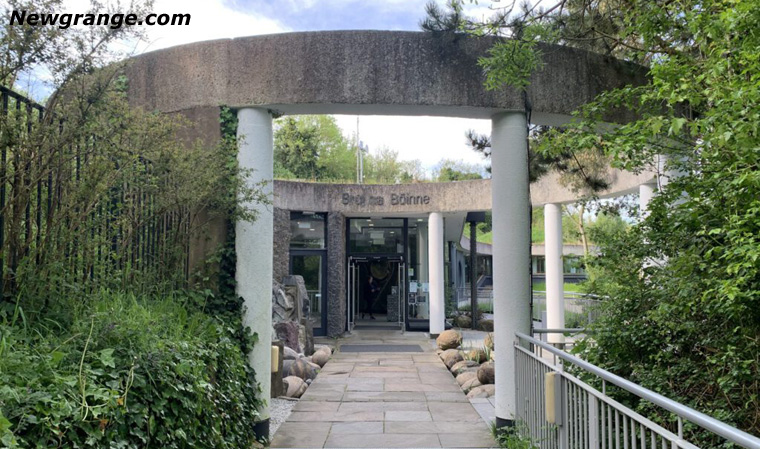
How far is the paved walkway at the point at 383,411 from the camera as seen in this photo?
5570 mm

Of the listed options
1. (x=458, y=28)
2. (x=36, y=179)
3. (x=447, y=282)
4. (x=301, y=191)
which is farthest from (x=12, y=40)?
(x=447, y=282)

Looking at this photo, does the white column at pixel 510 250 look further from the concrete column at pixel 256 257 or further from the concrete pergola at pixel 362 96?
the concrete column at pixel 256 257

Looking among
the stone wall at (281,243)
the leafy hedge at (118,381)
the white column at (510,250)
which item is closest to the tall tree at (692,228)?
the white column at (510,250)

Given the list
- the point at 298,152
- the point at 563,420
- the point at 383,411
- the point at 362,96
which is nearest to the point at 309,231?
the point at 383,411

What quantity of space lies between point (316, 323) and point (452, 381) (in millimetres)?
6557

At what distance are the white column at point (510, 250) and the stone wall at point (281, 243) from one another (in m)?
8.12

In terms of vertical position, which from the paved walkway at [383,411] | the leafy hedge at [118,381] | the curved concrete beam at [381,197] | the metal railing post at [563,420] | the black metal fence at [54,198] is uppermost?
the curved concrete beam at [381,197]

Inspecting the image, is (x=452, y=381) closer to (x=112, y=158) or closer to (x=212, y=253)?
(x=212, y=253)

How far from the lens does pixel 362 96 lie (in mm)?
5422

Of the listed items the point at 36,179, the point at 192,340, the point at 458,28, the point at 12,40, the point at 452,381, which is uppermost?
the point at 458,28

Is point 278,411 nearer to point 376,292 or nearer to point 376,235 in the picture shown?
point 376,235

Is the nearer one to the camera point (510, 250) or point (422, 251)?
point (510, 250)

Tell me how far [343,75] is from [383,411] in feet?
12.1

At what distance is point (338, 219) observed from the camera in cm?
1485
